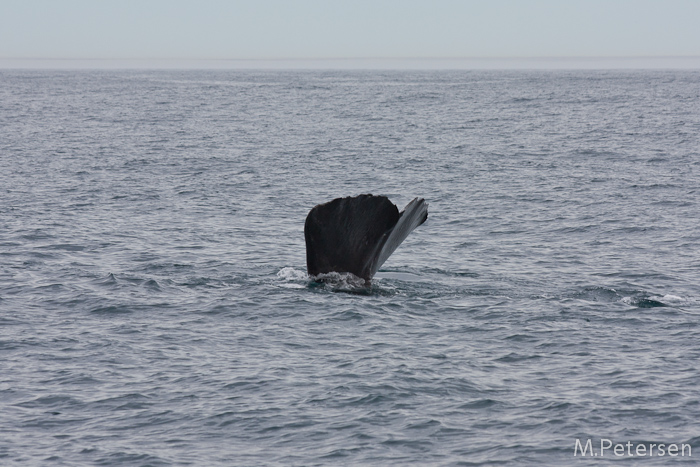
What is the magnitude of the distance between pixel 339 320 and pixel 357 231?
2.25 meters

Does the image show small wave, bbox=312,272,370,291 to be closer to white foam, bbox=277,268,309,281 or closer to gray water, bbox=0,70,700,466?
gray water, bbox=0,70,700,466

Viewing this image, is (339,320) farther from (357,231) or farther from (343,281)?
(343,281)

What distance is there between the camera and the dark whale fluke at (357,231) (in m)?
18.9

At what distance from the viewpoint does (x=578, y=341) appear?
1631 centimetres

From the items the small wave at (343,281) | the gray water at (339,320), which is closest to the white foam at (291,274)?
the gray water at (339,320)

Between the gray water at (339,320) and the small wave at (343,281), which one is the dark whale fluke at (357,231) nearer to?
the small wave at (343,281)

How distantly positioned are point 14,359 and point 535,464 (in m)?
8.98

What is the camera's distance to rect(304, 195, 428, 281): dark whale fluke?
18891mm

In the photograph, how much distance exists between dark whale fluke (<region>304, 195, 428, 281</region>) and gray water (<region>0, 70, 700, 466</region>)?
24.1 inches

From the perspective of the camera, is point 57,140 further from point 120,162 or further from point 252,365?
point 252,365

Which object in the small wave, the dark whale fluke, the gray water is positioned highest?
the dark whale fluke

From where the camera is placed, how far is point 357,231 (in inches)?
757

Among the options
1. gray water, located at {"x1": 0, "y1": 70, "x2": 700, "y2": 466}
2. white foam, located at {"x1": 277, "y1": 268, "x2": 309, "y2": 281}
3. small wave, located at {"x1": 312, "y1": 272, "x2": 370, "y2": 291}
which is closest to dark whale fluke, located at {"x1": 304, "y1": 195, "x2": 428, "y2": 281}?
small wave, located at {"x1": 312, "y1": 272, "x2": 370, "y2": 291}

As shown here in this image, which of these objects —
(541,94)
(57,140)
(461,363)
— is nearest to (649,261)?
(461,363)
